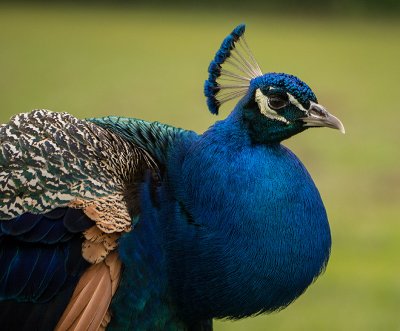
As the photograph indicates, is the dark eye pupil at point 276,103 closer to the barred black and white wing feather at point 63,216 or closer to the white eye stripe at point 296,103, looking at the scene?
the white eye stripe at point 296,103

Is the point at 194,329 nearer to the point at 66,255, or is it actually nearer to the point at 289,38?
the point at 66,255

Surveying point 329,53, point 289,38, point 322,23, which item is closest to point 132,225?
point 329,53

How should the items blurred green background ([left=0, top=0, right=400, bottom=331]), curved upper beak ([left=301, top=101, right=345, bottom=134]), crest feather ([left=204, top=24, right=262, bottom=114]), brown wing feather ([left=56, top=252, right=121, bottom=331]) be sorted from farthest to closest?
1. blurred green background ([left=0, top=0, right=400, bottom=331])
2. crest feather ([left=204, top=24, right=262, bottom=114])
3. curved upper beak ([left=301, top=101, right=345, bottom=134])
4. brown wing feather ([left=56, top=252, right=121, bottom=331])

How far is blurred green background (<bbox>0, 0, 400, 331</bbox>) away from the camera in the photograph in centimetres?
370

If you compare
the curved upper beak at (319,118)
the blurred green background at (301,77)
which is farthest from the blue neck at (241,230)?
the blurred green background at (301,77)

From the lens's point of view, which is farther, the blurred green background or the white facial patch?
the blurred green background

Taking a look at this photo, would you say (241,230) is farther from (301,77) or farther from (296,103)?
(301,77)

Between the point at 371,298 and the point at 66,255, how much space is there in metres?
1.93

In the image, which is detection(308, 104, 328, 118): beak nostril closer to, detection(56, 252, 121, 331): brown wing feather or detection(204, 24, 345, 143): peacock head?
detection(204, 24, 345, 143): peacock head

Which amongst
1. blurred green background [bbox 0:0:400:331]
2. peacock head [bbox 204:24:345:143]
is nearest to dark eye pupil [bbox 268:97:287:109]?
peacock head [bbox 204:24:345:143]

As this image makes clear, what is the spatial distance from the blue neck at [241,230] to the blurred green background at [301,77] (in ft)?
3.48

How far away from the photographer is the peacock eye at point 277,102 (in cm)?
198

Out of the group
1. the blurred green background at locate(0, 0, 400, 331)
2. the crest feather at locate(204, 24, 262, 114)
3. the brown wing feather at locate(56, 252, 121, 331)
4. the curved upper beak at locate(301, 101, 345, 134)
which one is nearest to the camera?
the brown wing feather at locate(56, 252, 121, 331)

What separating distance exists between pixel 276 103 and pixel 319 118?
0.11 meters
